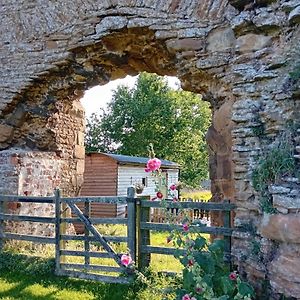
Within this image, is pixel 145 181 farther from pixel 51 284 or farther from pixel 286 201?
pixel 286 201

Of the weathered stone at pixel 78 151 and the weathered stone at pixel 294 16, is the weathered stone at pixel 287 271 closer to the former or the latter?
the weathered stone at pixel 294 16

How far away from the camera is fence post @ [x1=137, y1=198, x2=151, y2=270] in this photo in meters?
5.27

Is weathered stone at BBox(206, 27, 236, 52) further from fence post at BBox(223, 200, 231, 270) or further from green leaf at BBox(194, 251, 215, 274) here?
green leaf at BBox(194, 251, 215, 274)

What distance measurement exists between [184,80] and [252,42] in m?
1.39

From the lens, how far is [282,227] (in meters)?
3.21

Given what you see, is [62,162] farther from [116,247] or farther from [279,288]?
[279,288]

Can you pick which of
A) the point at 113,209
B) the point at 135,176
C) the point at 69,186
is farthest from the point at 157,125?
the point at 69,186

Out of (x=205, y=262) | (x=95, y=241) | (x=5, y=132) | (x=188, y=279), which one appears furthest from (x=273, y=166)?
(x=5, y=132)

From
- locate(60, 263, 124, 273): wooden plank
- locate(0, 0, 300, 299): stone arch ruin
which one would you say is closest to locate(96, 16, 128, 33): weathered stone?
locate(0, 0, 300, 299): stone arch ruin

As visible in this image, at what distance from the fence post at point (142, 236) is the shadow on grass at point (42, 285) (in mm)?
392

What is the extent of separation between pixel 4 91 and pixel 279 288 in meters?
5.40

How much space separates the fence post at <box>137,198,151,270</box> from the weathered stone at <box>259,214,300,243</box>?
6.96 feet

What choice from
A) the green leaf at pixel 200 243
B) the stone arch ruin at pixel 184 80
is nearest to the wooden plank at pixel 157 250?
the stone arch ruin at pixel 184 80

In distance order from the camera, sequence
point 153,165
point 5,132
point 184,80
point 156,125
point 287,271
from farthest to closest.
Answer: point 156,125, point 5,132, point 184,80, point 153,165, point 287,271
